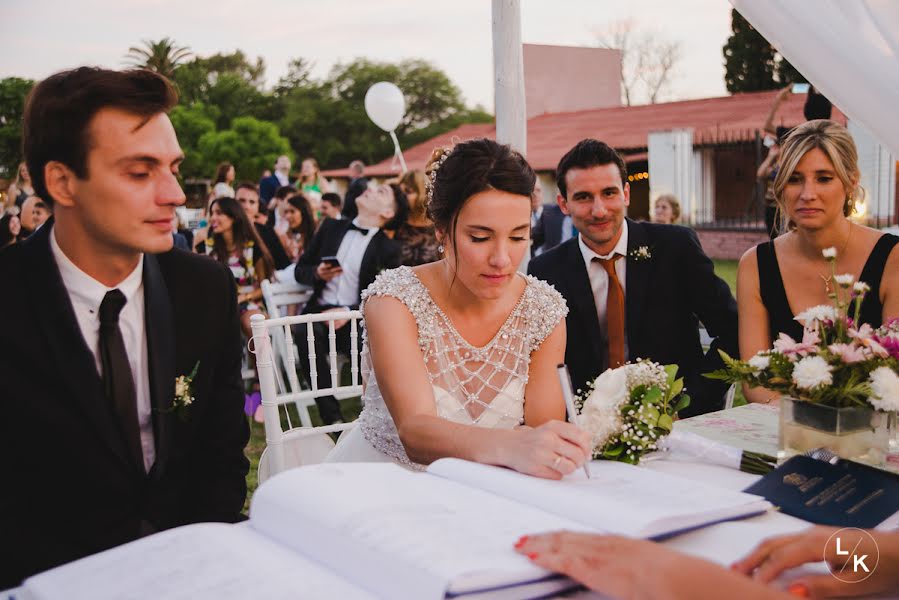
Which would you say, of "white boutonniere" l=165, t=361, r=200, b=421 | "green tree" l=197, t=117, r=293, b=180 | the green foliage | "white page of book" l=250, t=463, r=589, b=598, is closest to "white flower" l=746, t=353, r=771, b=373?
"white page of book" l=250, t=463, r=589, b=598

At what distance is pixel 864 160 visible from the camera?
17375mm

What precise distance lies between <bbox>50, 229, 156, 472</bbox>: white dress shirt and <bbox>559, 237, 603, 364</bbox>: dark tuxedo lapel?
2.10 m

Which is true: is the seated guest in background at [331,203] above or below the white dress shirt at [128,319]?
above

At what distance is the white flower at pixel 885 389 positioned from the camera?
168cm

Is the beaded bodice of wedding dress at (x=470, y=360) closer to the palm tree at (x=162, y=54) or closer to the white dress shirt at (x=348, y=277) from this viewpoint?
the white dress shirt at (x=348, y=277)

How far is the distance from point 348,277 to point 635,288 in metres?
3.39

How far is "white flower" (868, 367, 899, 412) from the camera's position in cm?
168

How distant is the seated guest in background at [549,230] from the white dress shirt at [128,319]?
279 inches

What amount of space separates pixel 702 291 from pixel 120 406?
2679 mm

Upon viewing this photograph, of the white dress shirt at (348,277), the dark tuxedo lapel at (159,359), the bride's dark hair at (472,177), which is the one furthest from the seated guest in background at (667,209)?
the dark tuxedo lapel at (159,359)

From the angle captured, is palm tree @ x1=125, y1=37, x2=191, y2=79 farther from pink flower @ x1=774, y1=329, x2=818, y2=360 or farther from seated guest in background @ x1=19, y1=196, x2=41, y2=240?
pink flower @ x1=774, y1=329, x2=818, y2=360

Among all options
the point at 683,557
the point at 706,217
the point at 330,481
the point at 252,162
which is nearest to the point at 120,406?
the point at 330,481

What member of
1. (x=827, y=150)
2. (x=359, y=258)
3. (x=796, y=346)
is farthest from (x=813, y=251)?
(x=359, y=258)

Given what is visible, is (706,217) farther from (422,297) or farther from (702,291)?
(422,297)
